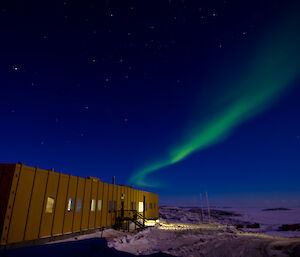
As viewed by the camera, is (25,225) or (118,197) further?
(118,197)

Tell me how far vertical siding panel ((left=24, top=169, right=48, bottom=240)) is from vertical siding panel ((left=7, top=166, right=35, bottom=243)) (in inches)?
10.7

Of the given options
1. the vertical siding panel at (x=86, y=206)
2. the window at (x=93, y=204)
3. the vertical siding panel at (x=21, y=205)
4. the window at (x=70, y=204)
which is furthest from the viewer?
the window at (x=93, y=204)

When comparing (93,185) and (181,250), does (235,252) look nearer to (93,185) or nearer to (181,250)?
(181,250)

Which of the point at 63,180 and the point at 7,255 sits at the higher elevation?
the point at 63,180

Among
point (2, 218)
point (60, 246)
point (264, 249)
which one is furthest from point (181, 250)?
point (2, 218)

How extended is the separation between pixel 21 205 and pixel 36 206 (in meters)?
0.93

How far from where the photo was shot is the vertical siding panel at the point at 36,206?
11039 mm

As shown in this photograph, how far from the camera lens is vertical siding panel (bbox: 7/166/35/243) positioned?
10219 millimetres

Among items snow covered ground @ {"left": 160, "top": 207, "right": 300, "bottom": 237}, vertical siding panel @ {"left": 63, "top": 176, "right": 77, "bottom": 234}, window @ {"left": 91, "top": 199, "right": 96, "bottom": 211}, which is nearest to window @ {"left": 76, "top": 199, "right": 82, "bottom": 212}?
vertical siding panel @ {"left": 63, "top": 176, "right": 77, "bottom": 234}

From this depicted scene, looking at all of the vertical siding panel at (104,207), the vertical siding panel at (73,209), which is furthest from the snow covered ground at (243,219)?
the vertical siding panel at (73,209)

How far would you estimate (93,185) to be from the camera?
1680 cm

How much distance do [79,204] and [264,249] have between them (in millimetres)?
11706

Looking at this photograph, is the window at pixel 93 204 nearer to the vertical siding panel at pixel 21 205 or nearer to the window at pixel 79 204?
the window at pixel 79 204

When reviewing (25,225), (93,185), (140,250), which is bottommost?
(140,250)
